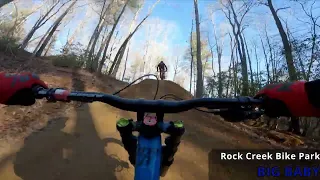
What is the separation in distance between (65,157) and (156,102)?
3135mm

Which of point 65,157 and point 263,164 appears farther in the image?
point 263,164

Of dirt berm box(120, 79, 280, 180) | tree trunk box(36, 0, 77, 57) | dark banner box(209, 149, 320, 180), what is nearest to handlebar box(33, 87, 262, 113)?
dirt berm box(120, 79, 280, 180)

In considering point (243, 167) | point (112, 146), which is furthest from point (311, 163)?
point (112, 146)

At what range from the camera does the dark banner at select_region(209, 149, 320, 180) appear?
394cm

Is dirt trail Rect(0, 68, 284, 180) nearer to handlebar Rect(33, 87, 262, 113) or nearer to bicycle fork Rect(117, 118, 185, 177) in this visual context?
bicycle fork Rect(117, 118, 185, 177)

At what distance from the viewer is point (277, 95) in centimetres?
113

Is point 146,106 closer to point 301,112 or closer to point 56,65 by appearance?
point 301,112

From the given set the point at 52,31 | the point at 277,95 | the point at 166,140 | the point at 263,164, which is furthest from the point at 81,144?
the point at 52,31

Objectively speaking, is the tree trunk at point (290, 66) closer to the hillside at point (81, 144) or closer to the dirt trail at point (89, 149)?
the hillside at point (81, 144)

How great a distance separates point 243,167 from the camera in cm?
411

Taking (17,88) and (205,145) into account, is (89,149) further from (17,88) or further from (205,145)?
(17,88)

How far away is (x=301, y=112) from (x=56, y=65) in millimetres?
13443

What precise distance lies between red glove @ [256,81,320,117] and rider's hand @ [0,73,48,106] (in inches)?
53.7

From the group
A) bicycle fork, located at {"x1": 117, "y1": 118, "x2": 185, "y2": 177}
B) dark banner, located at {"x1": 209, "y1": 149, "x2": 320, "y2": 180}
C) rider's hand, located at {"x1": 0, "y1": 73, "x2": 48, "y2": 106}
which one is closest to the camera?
bicycle fork, located at {"x1": 117, "y1": 118, "x2": 185, "y2": 177}
